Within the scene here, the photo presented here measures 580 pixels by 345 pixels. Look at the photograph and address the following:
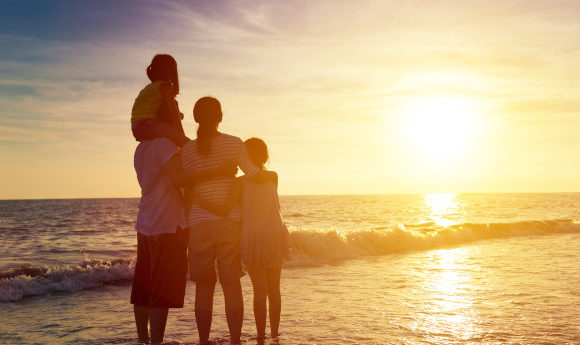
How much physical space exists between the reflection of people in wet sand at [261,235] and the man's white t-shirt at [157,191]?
1.91 ft

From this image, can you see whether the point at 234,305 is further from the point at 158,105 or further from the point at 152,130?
the point at 158,105

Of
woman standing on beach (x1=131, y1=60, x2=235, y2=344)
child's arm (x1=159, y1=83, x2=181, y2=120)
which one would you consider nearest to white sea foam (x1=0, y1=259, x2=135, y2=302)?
woman standing on beach (x1=131, y1=60, x2=235, y2=344)

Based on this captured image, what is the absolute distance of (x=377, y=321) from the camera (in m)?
6.01

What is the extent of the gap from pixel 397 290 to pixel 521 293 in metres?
1.94

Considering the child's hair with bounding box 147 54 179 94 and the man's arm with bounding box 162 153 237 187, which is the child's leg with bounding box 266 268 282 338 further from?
the child's hair with bounding box 147 54 179 94

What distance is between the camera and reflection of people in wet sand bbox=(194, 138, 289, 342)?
454 centimetres

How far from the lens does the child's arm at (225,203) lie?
4090 mm

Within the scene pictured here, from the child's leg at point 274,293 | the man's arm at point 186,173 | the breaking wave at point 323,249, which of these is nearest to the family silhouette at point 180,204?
the man's arm at point 186,173

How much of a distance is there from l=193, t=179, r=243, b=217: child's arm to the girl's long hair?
1.29ft

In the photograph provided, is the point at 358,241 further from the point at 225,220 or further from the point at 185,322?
the point at 225,220

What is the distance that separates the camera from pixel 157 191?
4.02m

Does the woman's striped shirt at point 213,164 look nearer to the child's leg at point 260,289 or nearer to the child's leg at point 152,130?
the child's leg at point 152,130

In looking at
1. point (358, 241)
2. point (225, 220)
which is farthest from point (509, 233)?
point (225, 220)

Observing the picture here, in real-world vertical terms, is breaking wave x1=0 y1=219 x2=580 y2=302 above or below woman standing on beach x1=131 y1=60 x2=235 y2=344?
below
